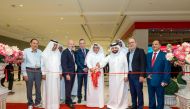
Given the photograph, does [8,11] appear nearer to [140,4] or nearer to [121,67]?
[140,4]

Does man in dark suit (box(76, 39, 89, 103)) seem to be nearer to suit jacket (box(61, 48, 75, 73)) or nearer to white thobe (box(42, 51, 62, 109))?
suit jacket (box(61, 48, 75, 73))

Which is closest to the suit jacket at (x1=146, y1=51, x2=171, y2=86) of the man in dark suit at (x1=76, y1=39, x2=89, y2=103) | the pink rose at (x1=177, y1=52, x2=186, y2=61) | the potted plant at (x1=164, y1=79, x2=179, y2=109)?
the pink rose at (x1=177, y1=52, x2=186, y2=61)

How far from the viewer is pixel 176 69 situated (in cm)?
1441

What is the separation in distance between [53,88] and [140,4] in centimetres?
564

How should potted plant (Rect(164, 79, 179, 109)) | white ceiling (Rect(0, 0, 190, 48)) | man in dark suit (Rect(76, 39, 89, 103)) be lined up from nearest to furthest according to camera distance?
potted plant (Rect(164, 79, 179, 109)) < man in dark suit (Rect(76, 39, 89, 103)) < white ceiling (Rect(0, 0, 190, 48))

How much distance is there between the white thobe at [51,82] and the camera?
236 inches

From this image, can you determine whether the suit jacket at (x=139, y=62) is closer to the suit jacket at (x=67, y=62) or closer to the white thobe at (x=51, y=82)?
the suit jacket at (x=67, y=62)

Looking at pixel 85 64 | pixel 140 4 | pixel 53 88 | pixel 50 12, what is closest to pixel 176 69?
pixel 140 4

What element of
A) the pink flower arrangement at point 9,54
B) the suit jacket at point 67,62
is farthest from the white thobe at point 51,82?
the pink flower arrangement at point 9,54

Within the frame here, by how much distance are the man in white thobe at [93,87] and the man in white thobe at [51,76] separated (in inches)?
32.1

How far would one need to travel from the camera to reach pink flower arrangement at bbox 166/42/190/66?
4.83 m

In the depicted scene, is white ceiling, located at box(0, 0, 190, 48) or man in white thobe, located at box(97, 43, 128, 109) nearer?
man in white thobe, located at box(97, 43, 128, 109)

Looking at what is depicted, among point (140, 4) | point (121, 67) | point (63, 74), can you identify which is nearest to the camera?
point (121, 67)

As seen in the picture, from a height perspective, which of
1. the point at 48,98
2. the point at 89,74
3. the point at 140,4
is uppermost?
the point at 140,4
